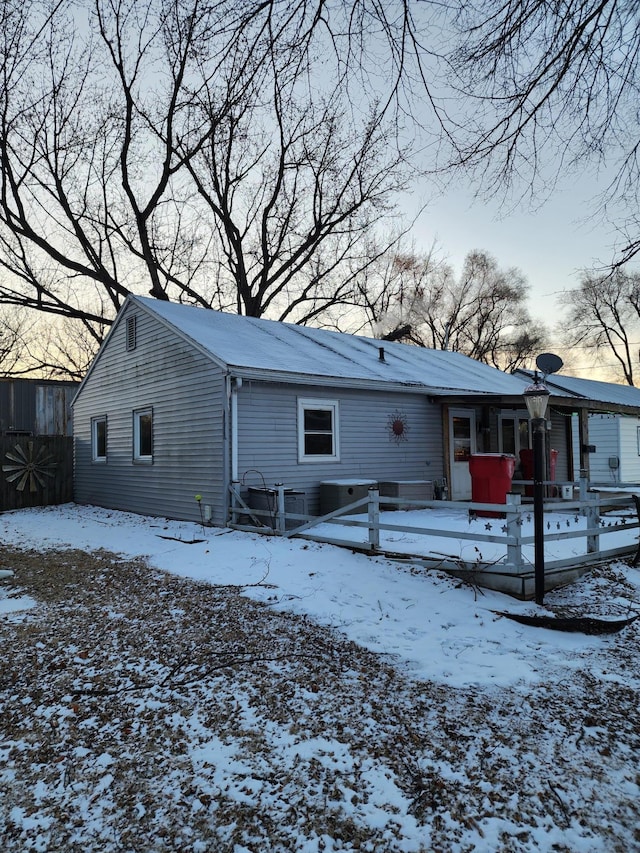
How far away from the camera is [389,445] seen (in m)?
13.3

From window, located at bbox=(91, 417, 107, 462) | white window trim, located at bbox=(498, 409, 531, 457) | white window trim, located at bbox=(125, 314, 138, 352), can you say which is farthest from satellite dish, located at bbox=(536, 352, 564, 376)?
window, located at bbox=(91, 417, 107, 462)

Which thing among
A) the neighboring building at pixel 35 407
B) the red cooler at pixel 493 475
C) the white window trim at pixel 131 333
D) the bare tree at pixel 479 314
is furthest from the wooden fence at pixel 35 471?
the bare tree at pixel 479 314

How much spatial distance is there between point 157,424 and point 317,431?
12.8 ft

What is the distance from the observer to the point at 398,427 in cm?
1349

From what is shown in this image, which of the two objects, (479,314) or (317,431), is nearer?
(317,431)

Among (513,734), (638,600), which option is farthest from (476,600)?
(513,734)

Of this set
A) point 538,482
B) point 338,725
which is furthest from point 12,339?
point 338,725

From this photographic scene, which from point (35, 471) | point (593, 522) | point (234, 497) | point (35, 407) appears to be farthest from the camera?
point (35, 407)

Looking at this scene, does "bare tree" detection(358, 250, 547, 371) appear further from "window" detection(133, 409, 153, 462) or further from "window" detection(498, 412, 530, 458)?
"window" detection(133, 409, 153, 462)

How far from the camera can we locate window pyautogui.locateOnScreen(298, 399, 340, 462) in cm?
1187

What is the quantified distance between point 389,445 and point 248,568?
6371 millimetres

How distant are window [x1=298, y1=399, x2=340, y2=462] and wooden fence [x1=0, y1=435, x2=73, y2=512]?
9136 millimetres

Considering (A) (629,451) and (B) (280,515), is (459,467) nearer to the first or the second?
(B) (280,515)

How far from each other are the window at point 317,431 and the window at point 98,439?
7030 millimetres
